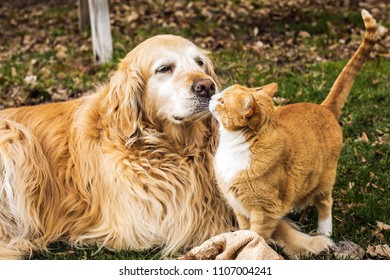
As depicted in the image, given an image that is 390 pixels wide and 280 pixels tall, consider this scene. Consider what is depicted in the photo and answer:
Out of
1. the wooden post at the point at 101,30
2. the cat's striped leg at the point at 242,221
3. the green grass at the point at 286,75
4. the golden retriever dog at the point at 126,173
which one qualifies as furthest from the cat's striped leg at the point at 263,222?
the wooden post at the point at 101,30

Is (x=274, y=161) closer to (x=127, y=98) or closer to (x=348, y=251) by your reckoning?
(x=348, y=251)

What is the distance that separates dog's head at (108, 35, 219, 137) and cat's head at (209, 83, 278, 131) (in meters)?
0.19

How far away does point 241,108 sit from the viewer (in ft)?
12.1

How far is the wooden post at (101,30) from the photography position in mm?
7941

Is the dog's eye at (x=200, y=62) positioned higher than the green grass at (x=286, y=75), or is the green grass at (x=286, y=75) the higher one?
the dog's eye at (x=200, y=62)

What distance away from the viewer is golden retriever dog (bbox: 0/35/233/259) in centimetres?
420

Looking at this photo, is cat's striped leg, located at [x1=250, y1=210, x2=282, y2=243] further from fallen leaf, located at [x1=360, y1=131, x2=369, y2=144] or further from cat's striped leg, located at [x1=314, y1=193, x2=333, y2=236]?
fallen leaf, located at [x1=360, y1=131, x2=369, y2=144]

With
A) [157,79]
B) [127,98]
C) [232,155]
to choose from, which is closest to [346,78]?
[232,155]

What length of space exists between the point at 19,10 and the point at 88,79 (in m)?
4.96

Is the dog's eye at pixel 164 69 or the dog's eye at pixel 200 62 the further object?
the dog's eye at pixel 200 62

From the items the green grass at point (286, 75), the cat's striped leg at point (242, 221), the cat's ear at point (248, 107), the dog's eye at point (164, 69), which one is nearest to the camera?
the cat's ear at point (248, 107)

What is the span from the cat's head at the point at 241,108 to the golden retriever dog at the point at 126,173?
28cm

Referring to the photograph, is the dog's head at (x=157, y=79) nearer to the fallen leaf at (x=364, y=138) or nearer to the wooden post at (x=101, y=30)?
the fallen leaf at (x=364, y=138)
